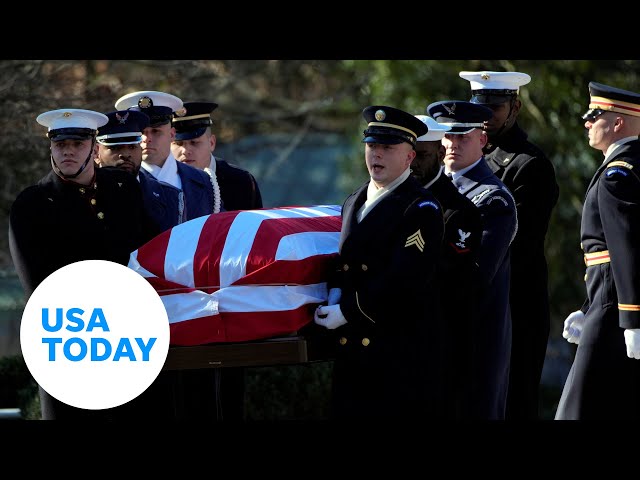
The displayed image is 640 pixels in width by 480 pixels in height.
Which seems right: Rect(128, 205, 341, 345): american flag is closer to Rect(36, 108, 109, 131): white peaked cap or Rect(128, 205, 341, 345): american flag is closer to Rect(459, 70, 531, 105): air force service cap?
Rect(36, 108, 109, 131): white peaked cap

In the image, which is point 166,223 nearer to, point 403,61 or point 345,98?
point 403,61

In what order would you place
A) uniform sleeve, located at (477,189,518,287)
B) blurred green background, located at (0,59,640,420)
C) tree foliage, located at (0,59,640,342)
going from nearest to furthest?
uniform sleeve, located at (477,189,518,287) → blurred green background, located at (0,59,640,420) → tree foliage, located at (0,59,640,342)

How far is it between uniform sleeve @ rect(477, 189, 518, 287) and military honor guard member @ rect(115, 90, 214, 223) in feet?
5.02

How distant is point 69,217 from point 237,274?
911 millimetres

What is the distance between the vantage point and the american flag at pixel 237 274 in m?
6.32

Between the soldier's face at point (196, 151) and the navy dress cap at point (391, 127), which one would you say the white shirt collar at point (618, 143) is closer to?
the navy dress cap at point (391, 127)

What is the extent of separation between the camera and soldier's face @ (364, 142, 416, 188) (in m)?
6.45

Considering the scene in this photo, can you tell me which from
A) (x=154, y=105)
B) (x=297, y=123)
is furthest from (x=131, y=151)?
(x=297, y=123)

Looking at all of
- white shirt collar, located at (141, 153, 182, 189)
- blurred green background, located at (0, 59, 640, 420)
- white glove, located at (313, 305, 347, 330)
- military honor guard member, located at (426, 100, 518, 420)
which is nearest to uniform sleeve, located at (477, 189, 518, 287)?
military honor guard member, located at (426, 100, 518, 420)

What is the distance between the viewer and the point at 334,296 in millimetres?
6484

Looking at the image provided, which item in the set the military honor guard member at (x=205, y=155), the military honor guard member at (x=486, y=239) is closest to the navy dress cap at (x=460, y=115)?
the military honor guard member at (x=486, y=239)

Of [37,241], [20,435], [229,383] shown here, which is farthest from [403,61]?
[20,435]

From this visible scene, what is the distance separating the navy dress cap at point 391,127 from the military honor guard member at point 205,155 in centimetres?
194

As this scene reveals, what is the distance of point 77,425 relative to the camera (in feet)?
21.7
